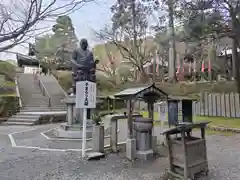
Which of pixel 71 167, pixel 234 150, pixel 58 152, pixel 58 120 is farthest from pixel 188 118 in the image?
pixel 58 120

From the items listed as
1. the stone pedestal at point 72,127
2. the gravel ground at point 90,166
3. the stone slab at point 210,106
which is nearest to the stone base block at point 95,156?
the gravel ground at point 90,166

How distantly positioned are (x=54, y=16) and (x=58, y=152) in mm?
3739

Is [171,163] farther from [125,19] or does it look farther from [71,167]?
[125,19]

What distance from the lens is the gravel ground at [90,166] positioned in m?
4.11

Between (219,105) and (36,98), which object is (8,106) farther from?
(219,105)

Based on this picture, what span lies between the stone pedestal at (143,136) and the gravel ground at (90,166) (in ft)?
1.05

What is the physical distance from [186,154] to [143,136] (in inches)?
67.5

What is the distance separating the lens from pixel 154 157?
5.35m

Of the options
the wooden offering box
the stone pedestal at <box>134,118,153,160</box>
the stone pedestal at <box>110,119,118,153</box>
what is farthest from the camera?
the stone pedestal at <box>110,119,118,153</box>

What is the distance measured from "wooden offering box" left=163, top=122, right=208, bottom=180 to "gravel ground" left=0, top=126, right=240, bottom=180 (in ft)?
0.98

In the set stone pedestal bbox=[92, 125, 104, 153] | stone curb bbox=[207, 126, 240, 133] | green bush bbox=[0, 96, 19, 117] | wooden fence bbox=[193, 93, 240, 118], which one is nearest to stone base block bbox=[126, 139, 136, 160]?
stone pedestal bbox=[92, 125, 104, 153]

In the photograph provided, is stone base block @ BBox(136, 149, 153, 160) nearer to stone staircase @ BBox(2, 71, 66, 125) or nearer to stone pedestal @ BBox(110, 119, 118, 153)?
stone pedestal @ BBox(110, 119, 118, 153)

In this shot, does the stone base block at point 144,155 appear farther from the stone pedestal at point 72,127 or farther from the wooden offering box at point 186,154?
the stone pedestal at point 72,127

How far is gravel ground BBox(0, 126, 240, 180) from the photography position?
13.5ft
